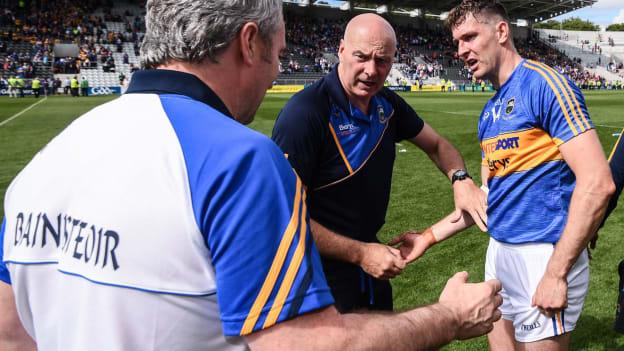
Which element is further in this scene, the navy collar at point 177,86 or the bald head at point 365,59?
the bald head at point 365,59

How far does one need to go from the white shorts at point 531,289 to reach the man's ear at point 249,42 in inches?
76.5

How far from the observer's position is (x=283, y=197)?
1.02 m

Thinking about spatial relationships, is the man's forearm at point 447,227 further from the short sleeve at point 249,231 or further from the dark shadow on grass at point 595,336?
the short sleeve at point 249,231

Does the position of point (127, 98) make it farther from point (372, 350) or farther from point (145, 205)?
point (372, 350)

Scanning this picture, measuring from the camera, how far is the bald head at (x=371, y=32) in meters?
2.65

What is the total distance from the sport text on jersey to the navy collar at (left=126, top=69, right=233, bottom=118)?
371mm

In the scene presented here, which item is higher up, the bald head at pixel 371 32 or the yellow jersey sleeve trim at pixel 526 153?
the bald head at pixel 371 32

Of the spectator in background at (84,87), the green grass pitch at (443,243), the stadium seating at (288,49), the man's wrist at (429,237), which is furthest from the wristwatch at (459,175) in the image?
the spectator in background at (84,87)

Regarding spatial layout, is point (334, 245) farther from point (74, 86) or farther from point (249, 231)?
point (74, 86)

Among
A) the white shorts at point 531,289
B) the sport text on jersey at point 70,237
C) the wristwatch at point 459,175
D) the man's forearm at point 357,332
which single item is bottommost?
the white shorts at point 531,289

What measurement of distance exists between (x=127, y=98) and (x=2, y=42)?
47.3 metres

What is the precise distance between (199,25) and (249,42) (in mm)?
135

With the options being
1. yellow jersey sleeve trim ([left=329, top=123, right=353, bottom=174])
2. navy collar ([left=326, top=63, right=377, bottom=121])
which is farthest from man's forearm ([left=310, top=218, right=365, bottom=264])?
navy collar ([left=326, top=63, right=377, bottom=121])

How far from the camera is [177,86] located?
3.98 ft
